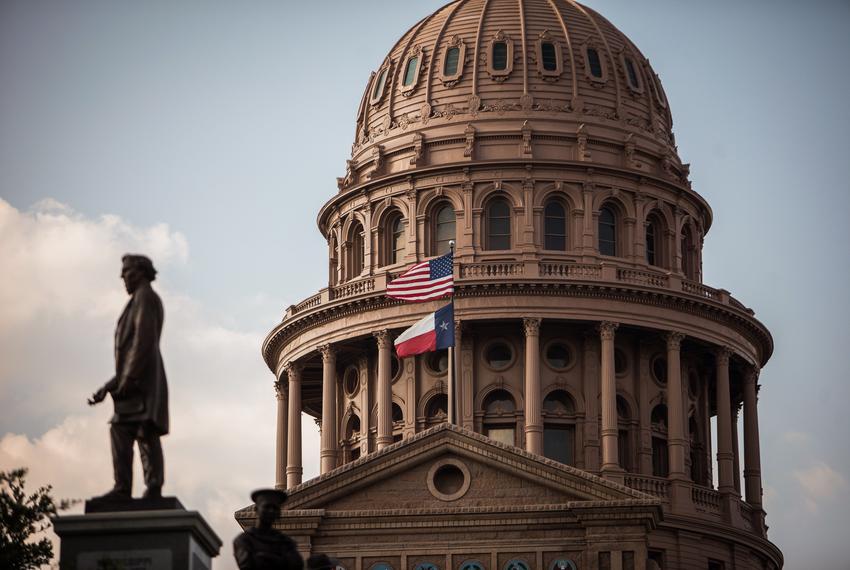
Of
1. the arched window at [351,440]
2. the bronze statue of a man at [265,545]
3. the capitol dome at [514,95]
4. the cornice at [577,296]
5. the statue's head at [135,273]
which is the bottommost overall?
the bronze statue of a man at [265,545]

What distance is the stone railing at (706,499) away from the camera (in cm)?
8594

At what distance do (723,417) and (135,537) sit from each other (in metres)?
67.9

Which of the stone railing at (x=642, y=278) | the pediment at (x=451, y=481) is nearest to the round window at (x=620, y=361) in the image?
the stone railing at (x=642, y=278)

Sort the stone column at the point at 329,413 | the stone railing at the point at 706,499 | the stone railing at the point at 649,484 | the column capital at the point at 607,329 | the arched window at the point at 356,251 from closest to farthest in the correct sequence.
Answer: the stone railing at the point at 649,484 < the stone railing at the point at 706,499 < the column capital at the point at 607,329 < the stone column at the point at 329,413 < the arched window at the point at 356,251

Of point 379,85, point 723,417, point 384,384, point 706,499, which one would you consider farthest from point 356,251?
point 706,499

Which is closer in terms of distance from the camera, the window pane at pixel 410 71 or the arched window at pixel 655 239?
the arched window at pixel 655 239

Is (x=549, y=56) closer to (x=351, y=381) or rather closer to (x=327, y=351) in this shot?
(x=327, y=351)

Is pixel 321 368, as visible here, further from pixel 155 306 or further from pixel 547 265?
pixel 155 306

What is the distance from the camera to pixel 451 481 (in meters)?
65.7

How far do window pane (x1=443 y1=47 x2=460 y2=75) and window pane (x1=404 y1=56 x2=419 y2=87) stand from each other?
1.34 metres

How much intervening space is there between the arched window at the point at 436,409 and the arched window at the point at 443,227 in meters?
5.83

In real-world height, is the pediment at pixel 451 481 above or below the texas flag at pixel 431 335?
below

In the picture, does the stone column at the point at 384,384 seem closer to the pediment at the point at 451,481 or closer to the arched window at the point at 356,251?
the arched window at the point at 356,251

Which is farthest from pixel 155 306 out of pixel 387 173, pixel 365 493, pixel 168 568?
pixel 387 173
